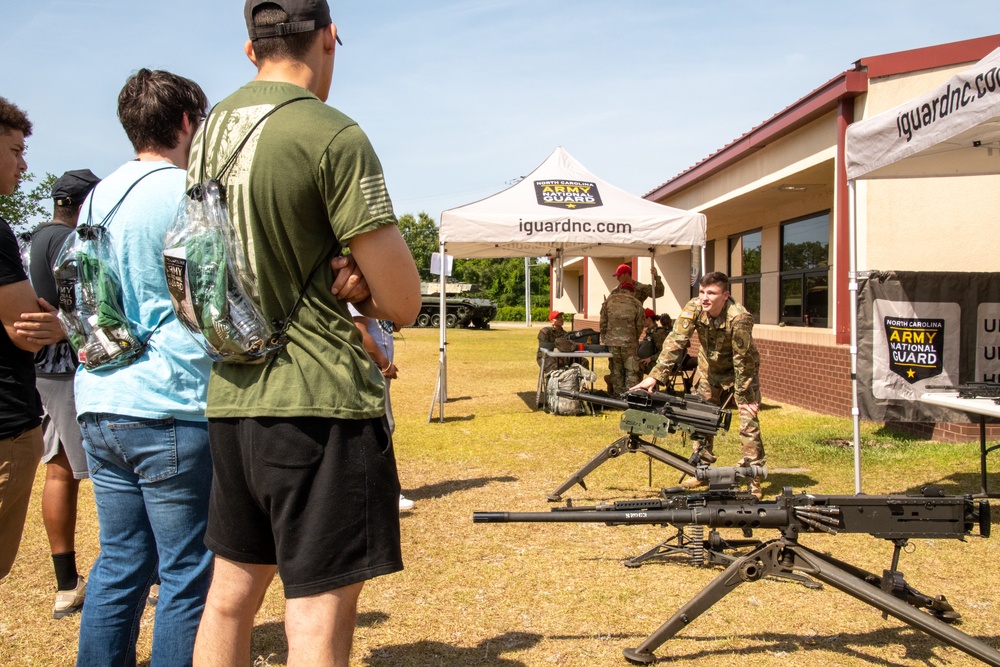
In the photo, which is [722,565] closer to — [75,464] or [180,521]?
[180,521]

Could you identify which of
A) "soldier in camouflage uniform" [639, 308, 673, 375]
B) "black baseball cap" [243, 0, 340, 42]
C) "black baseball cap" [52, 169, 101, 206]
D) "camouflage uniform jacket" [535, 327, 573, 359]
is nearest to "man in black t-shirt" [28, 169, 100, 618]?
"black baseball cap" [52, 169, 101, 206]

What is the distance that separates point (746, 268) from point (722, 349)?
10259mm

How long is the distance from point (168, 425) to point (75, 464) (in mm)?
1683

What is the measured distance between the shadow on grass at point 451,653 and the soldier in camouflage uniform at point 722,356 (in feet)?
8.36

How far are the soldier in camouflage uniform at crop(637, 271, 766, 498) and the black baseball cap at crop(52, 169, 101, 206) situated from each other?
3730 millimetres

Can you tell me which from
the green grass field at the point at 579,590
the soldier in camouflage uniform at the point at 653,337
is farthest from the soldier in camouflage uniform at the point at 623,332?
the green grass field at the point at 579,590

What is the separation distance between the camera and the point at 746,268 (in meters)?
15.6

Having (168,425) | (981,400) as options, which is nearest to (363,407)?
(168,425)

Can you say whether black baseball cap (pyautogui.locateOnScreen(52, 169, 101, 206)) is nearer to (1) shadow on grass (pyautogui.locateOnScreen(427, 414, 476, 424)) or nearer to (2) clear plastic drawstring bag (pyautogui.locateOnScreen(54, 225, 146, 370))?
(2) clear plastic drawstring bag (pyautogui.locateOnScreen(54, 225, 146, 370))

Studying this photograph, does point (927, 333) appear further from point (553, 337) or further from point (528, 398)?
point (528, 398)

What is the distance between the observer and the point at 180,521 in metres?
2.12

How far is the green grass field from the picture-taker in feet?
10.8

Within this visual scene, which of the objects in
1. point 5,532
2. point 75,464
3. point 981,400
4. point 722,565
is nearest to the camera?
point 5,532

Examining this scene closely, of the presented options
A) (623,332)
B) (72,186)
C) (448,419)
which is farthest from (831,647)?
(623,332)
